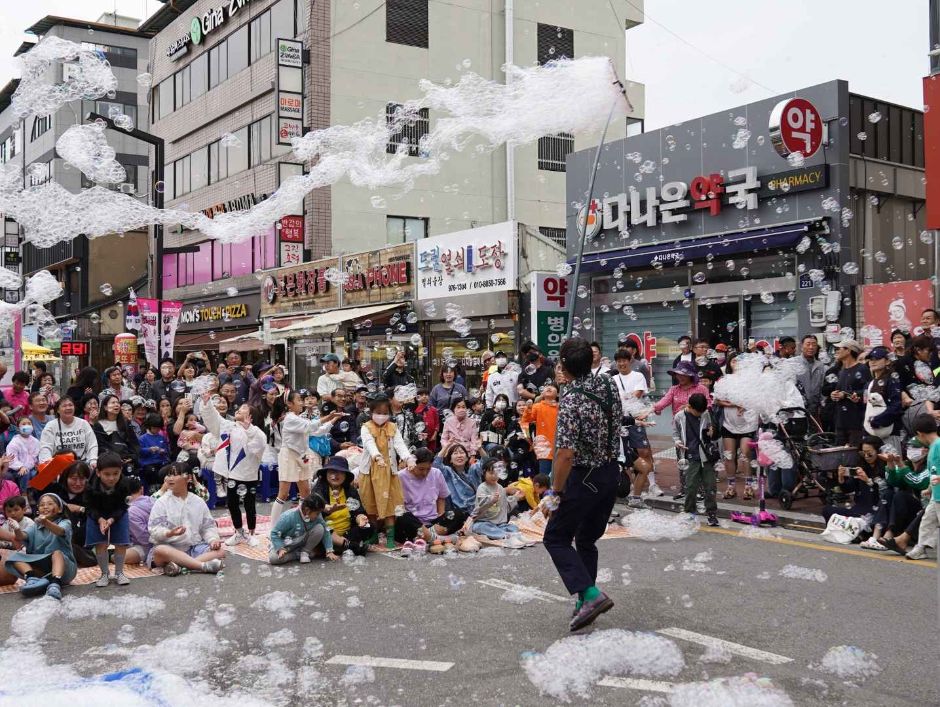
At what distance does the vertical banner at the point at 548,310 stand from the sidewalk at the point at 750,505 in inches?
273

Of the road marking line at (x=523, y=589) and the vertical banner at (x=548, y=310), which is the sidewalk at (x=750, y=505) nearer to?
the road marking line at (x=523, y=589)

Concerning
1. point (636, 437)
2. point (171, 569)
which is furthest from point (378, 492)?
point (636, 437)

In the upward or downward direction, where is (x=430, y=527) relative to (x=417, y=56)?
downward

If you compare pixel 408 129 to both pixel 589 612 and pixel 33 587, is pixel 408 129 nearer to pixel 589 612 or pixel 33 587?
pixel 33 587

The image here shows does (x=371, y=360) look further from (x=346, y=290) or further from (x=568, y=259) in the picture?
(x=568, y=259)

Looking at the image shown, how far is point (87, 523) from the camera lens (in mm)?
6844

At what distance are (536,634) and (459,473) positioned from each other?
3764 millimetres

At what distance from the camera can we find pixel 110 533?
6.84 meters

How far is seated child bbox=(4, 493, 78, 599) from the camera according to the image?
6508 mm

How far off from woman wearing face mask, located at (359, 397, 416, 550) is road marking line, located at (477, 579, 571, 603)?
1.72 meters

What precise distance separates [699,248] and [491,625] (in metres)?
11.0

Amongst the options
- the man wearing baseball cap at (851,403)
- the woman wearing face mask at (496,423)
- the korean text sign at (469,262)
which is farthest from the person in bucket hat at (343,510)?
the korean text sign at (469,262)

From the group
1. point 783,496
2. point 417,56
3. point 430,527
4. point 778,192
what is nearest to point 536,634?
point 430,527

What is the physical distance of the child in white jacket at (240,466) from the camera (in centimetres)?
832
